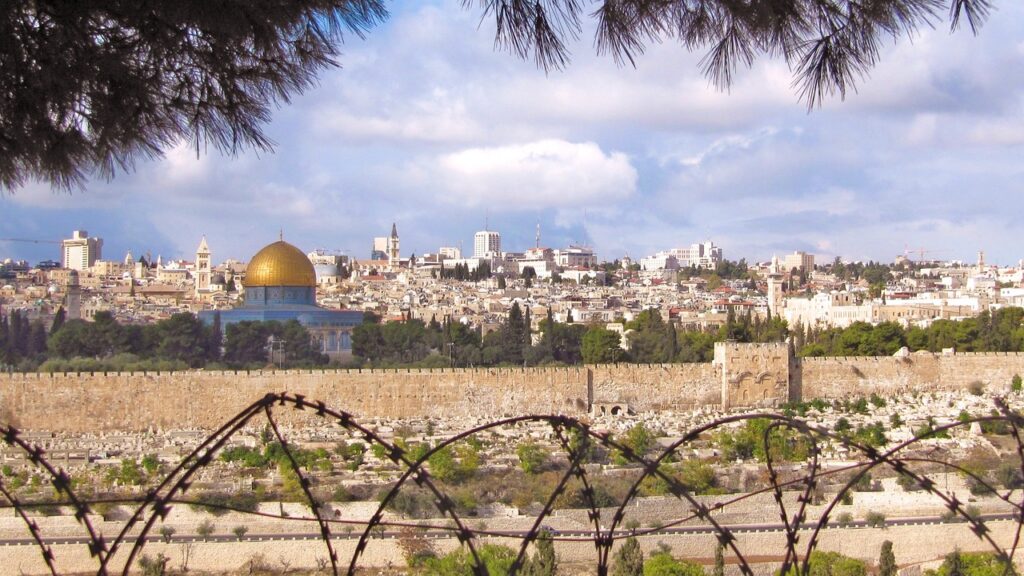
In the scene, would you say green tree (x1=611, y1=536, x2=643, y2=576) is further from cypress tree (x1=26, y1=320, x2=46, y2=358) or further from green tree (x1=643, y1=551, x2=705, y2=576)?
cypress tree (x1=26, y1=320, x2=46, y2=358)

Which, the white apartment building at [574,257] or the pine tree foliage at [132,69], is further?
the white apartment building at [574,257]

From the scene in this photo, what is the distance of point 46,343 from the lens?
34.4 metres

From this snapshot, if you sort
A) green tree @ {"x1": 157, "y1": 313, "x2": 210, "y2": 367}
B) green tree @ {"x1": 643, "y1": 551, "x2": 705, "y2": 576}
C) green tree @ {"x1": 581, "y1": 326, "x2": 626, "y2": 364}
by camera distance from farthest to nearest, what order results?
green tree @ {"x1": 157, "y1": 313, "x2": 210, "y2": 367} → green tree @ {"x1": 581, "y1": 326, "x2": 626, "y2": 364} → green tree @ {"x1": 643, "y1": 551, "x2": 705, "y2": 576}

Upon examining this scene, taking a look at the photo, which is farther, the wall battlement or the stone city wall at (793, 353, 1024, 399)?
the stone city wall at (793, 353, 1024, 399)

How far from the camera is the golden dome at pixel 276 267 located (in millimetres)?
40406

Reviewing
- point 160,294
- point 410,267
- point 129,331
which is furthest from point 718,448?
point 410,267

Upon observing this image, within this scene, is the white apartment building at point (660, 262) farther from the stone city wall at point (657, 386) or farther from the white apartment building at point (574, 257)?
the stone city wall at point (657, 386)

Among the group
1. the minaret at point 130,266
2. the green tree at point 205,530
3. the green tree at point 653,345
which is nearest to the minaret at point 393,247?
the minaret at point 130,266

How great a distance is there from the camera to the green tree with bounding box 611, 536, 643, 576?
11.0 m

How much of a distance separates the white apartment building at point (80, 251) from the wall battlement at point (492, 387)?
83.1 meters

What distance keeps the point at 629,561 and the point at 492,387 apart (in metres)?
11.6

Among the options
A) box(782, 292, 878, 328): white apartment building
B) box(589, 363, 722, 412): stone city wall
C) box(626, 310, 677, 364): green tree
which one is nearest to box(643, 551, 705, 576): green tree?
box(589, 363, 722, 412): stone city wall

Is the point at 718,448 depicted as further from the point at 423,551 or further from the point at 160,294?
the point at 160,294

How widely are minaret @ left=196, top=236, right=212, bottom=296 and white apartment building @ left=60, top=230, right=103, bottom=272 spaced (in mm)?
28937
